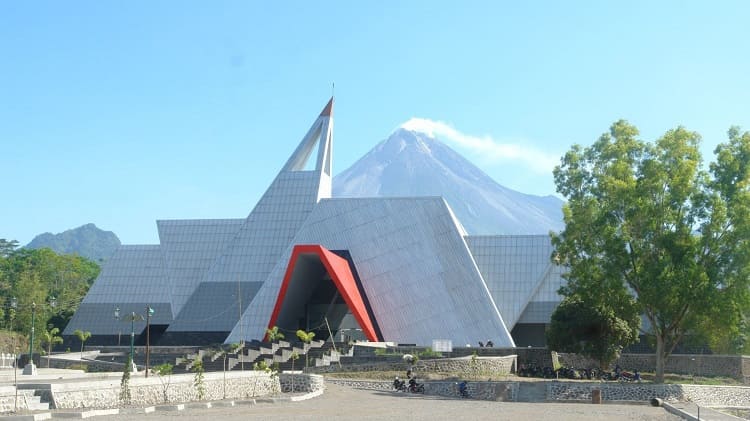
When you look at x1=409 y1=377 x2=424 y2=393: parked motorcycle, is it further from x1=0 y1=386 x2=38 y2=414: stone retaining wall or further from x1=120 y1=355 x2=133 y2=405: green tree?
x1=0 y1=386 x2=38 y2=414: stone retaining wall

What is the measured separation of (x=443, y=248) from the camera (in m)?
51.4

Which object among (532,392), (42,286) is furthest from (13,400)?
(42,286)

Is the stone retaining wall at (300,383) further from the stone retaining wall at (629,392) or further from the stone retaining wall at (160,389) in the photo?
the stone retaining wall at (629,392)

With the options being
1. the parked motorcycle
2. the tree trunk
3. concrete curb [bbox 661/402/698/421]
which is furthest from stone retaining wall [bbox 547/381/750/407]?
the parked motorcycle

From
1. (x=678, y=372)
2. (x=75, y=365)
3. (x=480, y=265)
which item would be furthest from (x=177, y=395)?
(x=480, y=265)

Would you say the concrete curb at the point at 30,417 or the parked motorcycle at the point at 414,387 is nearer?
the concrete curb at the point at 30,417

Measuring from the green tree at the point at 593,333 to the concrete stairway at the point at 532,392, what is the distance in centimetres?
1002

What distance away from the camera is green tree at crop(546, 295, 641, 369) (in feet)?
133

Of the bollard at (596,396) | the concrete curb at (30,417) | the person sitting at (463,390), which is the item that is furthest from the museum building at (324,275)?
the concrete curb at (30,417)

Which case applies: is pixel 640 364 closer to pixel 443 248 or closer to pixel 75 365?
pixel 443 248

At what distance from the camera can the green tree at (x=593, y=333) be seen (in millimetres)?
40469

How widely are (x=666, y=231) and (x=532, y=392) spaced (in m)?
7.69

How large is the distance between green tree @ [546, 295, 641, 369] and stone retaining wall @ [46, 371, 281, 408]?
1610cm

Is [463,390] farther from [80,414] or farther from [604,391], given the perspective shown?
[80,414]
